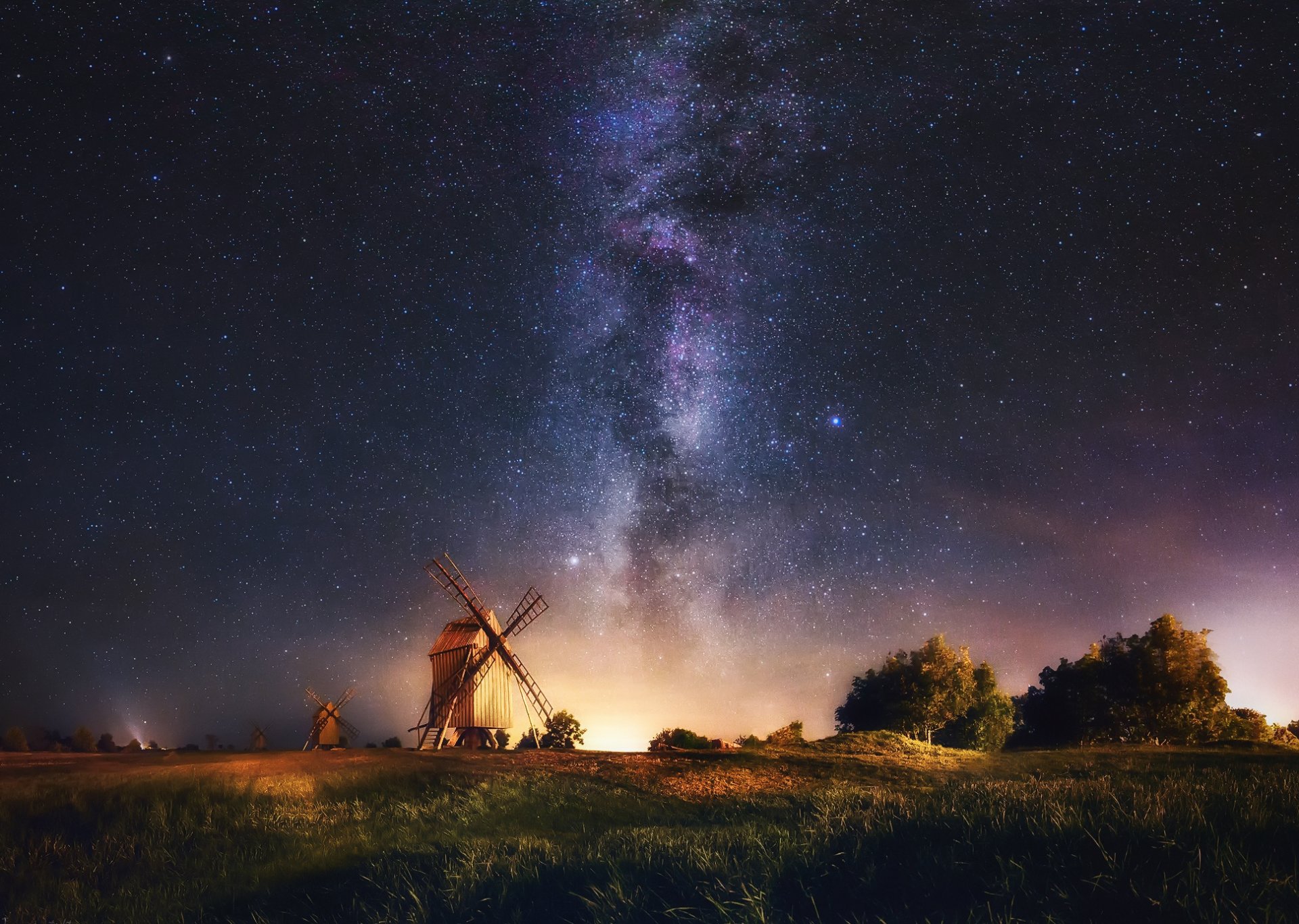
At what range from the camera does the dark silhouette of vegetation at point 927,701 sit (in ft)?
161

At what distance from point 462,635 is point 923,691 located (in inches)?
1246

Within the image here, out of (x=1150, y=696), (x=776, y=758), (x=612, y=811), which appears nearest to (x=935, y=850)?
(x=612, y=811)

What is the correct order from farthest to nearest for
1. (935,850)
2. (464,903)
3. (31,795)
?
(31,795), (464,903), (935,850)

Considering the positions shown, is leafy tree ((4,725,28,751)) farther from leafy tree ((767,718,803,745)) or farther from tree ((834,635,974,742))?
tree ((834,635,974,742))

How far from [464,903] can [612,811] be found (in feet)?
30.8

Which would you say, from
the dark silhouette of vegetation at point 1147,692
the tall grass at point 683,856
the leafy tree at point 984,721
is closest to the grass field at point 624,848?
the tall grass at point 683,856

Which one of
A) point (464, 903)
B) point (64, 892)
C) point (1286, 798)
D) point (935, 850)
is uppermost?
point (1286, 798)

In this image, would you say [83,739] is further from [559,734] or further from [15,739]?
[559,734]

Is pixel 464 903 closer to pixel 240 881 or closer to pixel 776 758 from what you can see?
pixel 240 881

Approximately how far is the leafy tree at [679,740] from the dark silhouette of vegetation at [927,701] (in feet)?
44.4

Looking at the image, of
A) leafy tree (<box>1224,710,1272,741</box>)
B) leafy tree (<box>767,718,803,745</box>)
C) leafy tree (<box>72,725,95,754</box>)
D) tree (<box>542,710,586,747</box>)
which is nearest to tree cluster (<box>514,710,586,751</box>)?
tree (<box>542,710,586,747</box>)

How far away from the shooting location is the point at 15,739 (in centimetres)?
3322

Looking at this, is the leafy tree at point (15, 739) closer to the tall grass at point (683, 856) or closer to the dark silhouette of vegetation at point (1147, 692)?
the tall grass at point (683, 856)

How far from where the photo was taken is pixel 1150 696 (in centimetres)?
3991
